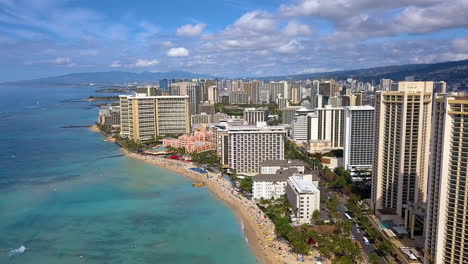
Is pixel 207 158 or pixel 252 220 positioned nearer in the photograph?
pixel 252 220

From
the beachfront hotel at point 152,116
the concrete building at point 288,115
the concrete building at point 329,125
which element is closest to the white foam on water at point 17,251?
the beachfront hotel at point 152,116

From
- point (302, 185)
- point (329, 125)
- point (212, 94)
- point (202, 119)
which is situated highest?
point (212, 94)

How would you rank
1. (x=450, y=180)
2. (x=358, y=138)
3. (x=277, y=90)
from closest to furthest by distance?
(x=450, y=180), (x=358, y=138), (x=277, y=90)

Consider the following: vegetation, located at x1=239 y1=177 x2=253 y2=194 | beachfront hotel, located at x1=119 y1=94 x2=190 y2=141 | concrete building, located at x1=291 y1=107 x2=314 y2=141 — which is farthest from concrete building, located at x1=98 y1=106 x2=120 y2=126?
vegetation, located at x1=239 y1=177 x2=253 y2=194

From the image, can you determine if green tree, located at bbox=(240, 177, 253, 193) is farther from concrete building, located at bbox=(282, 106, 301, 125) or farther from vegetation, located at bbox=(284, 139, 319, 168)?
concrete building, located at bbox=(282, 106, 301, 125)

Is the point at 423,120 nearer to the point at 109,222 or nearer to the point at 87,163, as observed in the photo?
the point at 109,222

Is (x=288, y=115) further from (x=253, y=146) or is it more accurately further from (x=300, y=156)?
(x=253, y=146)

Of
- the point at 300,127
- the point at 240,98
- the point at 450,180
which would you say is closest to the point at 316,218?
the point at 450,180

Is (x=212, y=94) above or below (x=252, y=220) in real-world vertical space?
above
